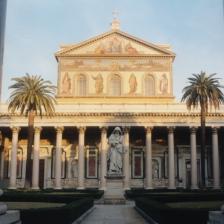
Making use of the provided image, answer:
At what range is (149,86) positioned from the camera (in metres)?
52.2

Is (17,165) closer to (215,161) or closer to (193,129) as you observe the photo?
(193,129)

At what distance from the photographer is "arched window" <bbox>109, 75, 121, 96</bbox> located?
52438 mm

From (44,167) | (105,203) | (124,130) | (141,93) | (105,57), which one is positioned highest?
(105,57)

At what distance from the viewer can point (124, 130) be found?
4641 centimetres

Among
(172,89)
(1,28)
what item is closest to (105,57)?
(172,89)

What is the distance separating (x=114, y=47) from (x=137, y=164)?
14.0m

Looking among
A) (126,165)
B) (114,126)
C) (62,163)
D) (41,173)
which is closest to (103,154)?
(126,165)

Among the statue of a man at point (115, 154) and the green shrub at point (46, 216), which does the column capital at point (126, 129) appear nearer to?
the statue of a man at point (115, 154)

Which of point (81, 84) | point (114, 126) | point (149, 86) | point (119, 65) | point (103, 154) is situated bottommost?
point (103, 154)

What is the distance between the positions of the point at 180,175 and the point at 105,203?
21.4 m

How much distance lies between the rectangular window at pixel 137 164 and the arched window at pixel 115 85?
7.02 meters

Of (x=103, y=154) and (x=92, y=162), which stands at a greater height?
(x=103, y=154)

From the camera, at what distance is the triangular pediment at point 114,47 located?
5238 centimetres

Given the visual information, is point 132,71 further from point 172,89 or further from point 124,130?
point 124,130
